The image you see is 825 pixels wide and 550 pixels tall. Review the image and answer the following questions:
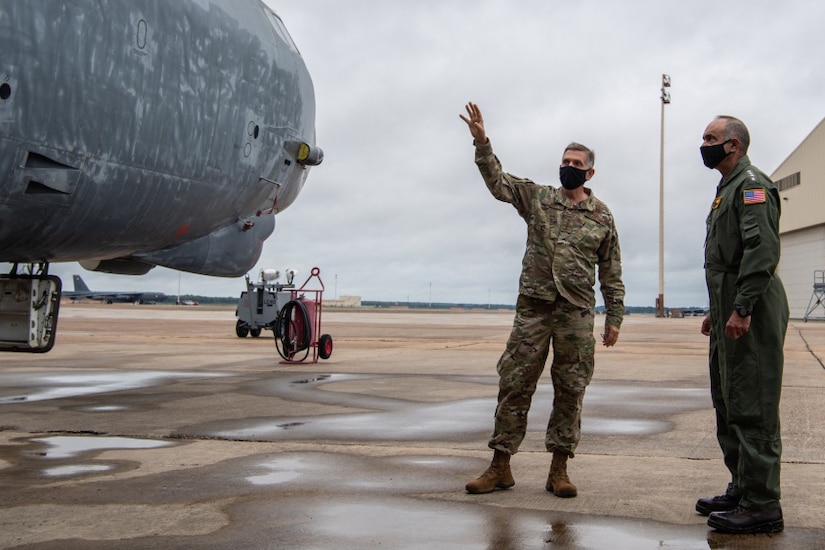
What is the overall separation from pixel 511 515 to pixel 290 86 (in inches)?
253

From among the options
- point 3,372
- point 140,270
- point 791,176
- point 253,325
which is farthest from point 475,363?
point 791,176

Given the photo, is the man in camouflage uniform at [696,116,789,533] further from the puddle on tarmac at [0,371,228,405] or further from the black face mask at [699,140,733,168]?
the puddle on tarmac at [0,371,228,405]

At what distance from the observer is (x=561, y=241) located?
16.5ft

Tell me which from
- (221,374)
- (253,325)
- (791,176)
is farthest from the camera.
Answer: (791,176)

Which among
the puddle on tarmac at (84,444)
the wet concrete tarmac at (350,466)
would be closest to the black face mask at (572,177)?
the wet concrete tarmac at (350,466)

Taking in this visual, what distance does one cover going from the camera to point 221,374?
12.3 m

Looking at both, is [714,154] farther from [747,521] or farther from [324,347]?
[324,347]

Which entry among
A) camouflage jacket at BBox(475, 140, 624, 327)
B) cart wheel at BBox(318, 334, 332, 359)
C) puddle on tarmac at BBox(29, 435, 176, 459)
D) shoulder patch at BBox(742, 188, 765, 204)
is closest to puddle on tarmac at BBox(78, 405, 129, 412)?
puddle on tarmac at BBox(29, 435, 176, 459)

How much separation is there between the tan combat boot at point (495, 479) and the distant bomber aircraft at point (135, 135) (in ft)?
13.0

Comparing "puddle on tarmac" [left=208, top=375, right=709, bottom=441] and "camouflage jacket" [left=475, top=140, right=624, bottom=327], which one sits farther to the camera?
"puddle on tarmac" [left=208, top=375, right=709, bottom=441]

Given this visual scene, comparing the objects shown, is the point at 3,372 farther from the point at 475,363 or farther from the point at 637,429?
the point at 637,429

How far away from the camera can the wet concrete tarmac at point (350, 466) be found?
3979mm

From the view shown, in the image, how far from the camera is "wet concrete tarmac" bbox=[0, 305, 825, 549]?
3979 mm

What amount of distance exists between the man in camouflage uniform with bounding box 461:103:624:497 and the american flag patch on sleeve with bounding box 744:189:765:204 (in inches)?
41.1
